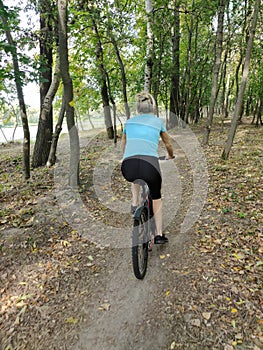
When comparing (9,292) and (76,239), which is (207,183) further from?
(9,292)

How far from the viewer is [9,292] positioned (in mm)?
3203

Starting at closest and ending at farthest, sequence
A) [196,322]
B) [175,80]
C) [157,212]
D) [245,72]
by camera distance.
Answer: [196,322]
[157,212]
[245,72]
[175,80]

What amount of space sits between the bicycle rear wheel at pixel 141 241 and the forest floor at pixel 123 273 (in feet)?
0.61

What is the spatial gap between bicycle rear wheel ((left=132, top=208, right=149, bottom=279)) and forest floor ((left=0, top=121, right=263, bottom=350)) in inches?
7.3

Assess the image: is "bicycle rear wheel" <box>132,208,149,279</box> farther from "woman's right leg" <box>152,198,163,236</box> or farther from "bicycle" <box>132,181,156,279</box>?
"woman's right leg" <box>152,198,163,236</box>

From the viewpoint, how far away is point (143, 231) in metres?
3.47

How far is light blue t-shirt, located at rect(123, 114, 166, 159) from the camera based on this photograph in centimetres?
322

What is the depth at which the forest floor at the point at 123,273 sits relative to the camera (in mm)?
2617

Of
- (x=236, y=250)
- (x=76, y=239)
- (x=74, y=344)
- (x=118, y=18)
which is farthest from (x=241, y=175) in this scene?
(x=118, y=18)

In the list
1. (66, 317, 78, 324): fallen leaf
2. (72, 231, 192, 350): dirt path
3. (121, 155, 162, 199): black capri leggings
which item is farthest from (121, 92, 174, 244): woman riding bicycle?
(66, 317, 78, 324): fallen leaf

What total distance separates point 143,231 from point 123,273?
695 mm

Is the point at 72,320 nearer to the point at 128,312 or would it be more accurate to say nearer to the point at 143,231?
the point at 128,312

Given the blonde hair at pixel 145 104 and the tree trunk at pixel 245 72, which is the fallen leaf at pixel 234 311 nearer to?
the blonde hair at pixel 145 104

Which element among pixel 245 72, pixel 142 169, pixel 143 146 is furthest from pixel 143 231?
pixel 245 72
